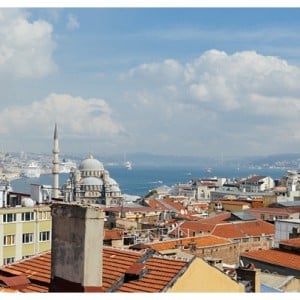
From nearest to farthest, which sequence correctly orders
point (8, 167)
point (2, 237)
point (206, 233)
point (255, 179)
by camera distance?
1. point (2, 237)
2. point (206, 233)
3. point (255, 179)
4. point (8, 167)

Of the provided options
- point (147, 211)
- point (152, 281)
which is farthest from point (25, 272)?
point (147, 211)

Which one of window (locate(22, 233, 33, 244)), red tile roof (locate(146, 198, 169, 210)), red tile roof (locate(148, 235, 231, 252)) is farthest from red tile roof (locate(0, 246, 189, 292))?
red tile roof (locate(146, 198, 169, 210))

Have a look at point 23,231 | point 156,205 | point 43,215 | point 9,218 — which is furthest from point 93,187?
point 9,218

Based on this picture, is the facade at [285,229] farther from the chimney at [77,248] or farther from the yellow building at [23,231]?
the chimney at [77,248]

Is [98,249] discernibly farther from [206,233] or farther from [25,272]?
[206,233]

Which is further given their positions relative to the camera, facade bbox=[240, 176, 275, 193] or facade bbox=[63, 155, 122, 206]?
facade bbox=[240, 176, 275, 193]

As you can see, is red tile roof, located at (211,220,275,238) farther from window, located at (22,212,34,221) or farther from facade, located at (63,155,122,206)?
facade, located at (63,155,122,206)

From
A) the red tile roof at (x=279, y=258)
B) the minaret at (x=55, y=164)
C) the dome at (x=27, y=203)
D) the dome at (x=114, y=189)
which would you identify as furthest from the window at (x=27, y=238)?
the dome at (x=114, y=189)

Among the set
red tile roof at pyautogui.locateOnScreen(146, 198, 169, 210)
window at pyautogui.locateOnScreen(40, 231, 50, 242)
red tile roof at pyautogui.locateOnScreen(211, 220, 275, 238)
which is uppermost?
red tile roof at pyautogui.locateOnScreen(146, 198, 169, 210)
